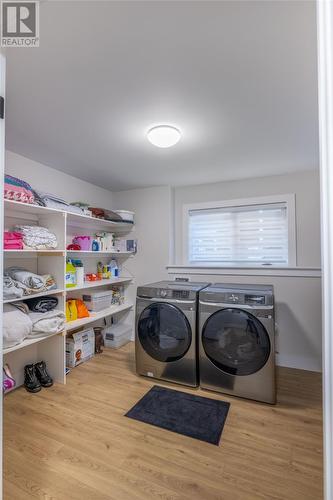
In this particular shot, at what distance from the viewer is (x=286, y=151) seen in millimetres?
2092

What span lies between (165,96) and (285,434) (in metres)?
2.25

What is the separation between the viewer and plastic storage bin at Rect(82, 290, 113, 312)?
2.77 meters

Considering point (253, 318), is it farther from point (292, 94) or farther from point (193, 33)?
point (193, 33)

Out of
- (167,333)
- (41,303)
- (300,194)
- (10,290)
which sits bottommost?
(167,333)

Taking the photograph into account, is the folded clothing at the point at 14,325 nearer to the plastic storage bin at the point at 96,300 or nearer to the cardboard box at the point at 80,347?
the cardboard box at the point at 80,347

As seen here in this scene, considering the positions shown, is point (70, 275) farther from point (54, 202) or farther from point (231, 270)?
point (231, 270)

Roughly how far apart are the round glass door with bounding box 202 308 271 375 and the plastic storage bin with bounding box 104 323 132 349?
4.48ft

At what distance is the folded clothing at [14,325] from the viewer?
67.9 inches

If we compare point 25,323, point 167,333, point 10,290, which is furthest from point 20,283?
point 167,333

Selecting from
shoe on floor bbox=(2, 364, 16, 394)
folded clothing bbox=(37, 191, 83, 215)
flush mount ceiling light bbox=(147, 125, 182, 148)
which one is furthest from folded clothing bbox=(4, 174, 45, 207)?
shoe on floor bbox=(2, 364, 16, 394)

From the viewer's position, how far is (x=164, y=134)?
1697 millimetres

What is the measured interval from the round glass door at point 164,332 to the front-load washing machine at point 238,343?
162 mm

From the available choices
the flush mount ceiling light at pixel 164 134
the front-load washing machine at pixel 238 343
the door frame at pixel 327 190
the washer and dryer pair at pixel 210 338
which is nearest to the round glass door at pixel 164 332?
the washer and dryer pair at pixel 210 338

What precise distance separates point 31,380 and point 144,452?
4.07 feet
